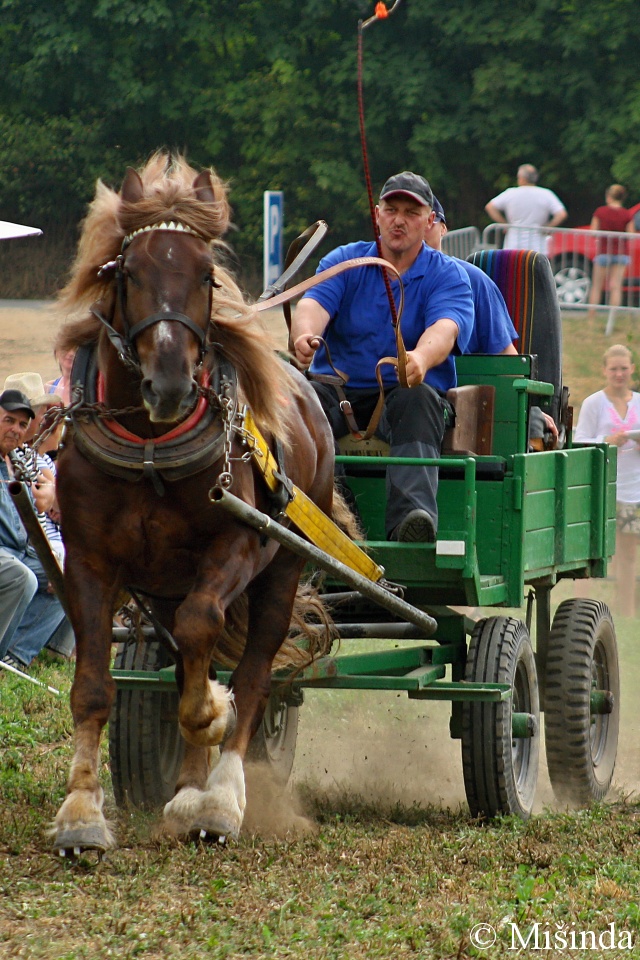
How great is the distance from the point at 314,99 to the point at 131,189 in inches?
795

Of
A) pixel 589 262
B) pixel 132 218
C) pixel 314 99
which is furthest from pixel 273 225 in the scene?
pixel 314 99

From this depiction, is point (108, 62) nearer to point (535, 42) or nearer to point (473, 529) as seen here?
point (535, 42)

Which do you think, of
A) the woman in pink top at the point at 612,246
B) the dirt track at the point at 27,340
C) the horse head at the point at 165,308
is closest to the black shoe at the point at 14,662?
the horse head at the point at 165,308

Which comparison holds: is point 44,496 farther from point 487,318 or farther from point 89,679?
point 89,679

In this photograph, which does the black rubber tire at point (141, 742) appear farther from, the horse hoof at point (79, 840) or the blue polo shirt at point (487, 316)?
the blue polo shirt at point (487, 316)

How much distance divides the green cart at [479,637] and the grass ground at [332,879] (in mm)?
193

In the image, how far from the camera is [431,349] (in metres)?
5.11

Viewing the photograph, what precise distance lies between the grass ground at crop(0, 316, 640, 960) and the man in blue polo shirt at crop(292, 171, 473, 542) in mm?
1081

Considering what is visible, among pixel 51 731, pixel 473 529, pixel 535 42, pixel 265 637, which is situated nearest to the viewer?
pixel 265 637

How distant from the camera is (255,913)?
348 centimetres

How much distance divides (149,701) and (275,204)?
6.37m

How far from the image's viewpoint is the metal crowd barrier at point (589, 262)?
1572 cm

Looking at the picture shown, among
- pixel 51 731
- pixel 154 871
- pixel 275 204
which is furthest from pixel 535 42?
pixel 154 871

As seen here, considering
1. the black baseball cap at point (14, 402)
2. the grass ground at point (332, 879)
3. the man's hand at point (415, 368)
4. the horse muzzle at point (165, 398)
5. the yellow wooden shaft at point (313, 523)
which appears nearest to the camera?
the grass ground at point (332, 879)
